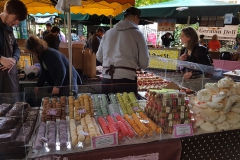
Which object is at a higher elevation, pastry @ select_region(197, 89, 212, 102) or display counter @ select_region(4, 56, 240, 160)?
pastry @ select_region(197, 89, 212, 102)

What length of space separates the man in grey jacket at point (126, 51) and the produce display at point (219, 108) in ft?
2.98

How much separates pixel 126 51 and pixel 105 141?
134 centimetres

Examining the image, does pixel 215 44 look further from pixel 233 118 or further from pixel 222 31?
pixel 233 118

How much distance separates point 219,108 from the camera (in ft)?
5.50

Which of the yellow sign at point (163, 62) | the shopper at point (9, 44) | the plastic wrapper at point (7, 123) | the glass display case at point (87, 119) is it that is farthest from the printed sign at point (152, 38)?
the plastic wrapper at point (7, 123)

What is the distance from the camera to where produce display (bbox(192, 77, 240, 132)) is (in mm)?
1688

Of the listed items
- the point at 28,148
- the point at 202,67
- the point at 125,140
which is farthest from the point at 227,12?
the point at 28,148

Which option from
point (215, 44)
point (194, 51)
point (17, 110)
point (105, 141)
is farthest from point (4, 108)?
point (215, 44)

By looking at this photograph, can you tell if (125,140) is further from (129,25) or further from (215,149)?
(129,25)

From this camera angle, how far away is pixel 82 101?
1.97 meters

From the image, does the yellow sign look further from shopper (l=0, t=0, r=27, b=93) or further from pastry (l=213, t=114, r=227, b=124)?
shopper (l=0, t=0, r=27, b=93)

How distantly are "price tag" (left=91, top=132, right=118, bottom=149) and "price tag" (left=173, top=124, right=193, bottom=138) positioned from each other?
0.49 m

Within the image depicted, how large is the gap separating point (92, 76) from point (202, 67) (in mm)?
2606

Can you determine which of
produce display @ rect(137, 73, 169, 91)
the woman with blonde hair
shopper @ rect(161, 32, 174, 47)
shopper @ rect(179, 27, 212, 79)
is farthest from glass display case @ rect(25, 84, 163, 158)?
the woman with blonde hair
